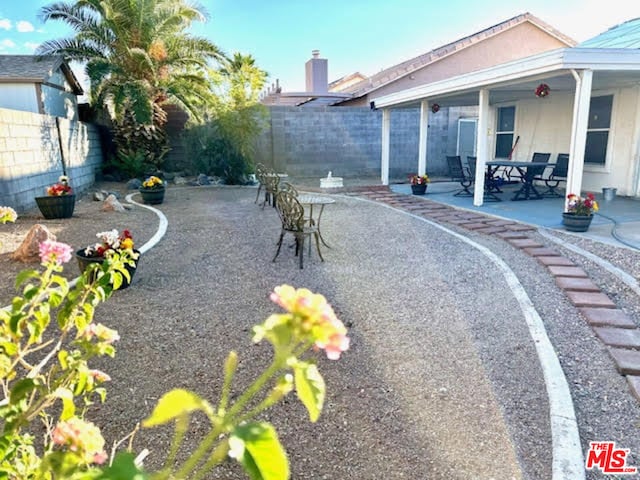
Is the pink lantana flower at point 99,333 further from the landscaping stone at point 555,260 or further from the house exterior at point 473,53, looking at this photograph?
the house exterior at point 473,53

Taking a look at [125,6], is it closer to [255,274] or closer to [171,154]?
[171,154]

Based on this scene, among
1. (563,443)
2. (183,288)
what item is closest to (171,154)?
(183,288)

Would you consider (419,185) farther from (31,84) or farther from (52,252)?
(31,84)

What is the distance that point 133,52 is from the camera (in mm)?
10531

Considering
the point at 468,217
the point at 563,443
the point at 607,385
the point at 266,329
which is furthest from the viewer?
the point at 468,217

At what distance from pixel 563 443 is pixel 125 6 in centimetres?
1221

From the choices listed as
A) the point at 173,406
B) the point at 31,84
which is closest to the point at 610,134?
the point at 173,406

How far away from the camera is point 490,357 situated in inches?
108

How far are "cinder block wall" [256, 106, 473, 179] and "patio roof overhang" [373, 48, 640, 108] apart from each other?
13.1ft

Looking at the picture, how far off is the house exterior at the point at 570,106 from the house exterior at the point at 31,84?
8.98 meters

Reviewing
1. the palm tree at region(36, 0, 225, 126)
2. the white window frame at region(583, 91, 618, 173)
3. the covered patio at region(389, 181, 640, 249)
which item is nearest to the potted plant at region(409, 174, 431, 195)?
the covered patio at region(389, 181, 640, 249)

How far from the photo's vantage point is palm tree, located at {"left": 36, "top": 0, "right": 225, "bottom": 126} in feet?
35.1

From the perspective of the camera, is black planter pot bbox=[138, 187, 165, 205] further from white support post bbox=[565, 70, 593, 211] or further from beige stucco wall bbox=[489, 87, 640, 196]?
beige stucco wall bbox=[489, 87, 640, 196]

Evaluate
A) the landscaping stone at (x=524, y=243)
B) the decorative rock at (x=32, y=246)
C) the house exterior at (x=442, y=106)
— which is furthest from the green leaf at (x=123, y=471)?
the house exterior at (x=442, y=106)
